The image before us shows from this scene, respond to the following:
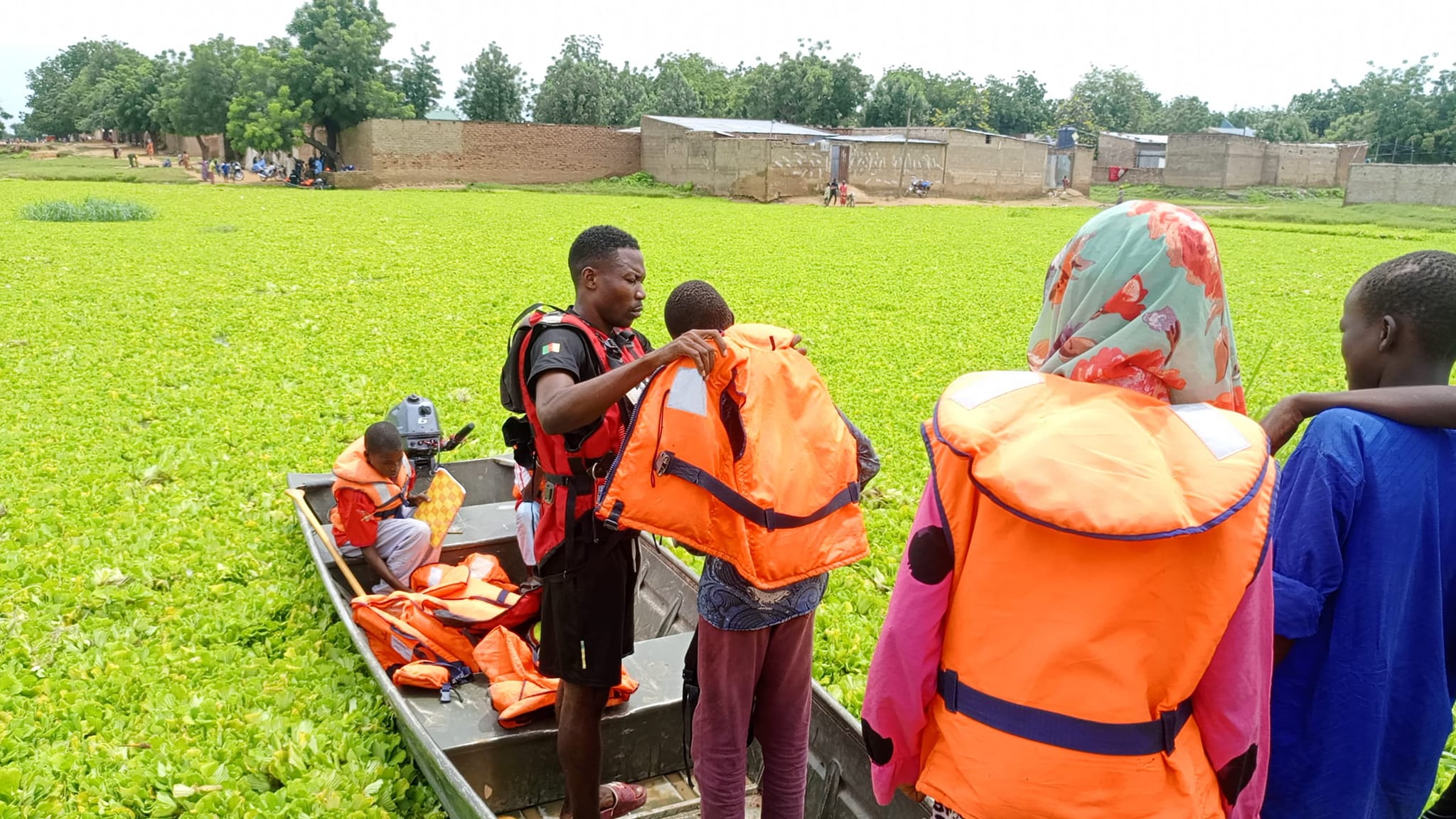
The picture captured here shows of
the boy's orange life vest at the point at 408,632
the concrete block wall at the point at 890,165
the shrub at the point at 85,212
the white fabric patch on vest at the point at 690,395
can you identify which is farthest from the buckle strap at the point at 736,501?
the concrete block wall at the point at 890,165

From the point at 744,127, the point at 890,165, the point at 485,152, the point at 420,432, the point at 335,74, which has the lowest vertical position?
the point at 420,432

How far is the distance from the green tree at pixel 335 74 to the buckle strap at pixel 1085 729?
1773 inches

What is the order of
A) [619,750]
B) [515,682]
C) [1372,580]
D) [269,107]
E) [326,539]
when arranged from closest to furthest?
[1372,580], [619,750], [515,682], [326,539], [269,107]

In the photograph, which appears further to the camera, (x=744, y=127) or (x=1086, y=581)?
(x=744, y=127)

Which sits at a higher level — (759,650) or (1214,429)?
(1214,429)

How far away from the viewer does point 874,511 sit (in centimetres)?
664

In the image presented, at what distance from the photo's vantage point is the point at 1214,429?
1.72m

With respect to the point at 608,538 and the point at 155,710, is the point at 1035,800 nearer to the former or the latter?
the point at 608,538

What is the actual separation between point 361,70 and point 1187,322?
46.6m

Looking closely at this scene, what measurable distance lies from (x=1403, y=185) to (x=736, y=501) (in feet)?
152

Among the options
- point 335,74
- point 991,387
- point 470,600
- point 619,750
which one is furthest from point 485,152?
point 991,387

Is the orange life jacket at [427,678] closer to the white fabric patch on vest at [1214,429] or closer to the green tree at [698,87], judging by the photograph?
the white fabric patch on vest at [1214,429]

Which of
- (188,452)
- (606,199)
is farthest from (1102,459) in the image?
(606,199)

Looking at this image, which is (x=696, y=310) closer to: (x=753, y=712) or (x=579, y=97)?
(x=753, y=712)
